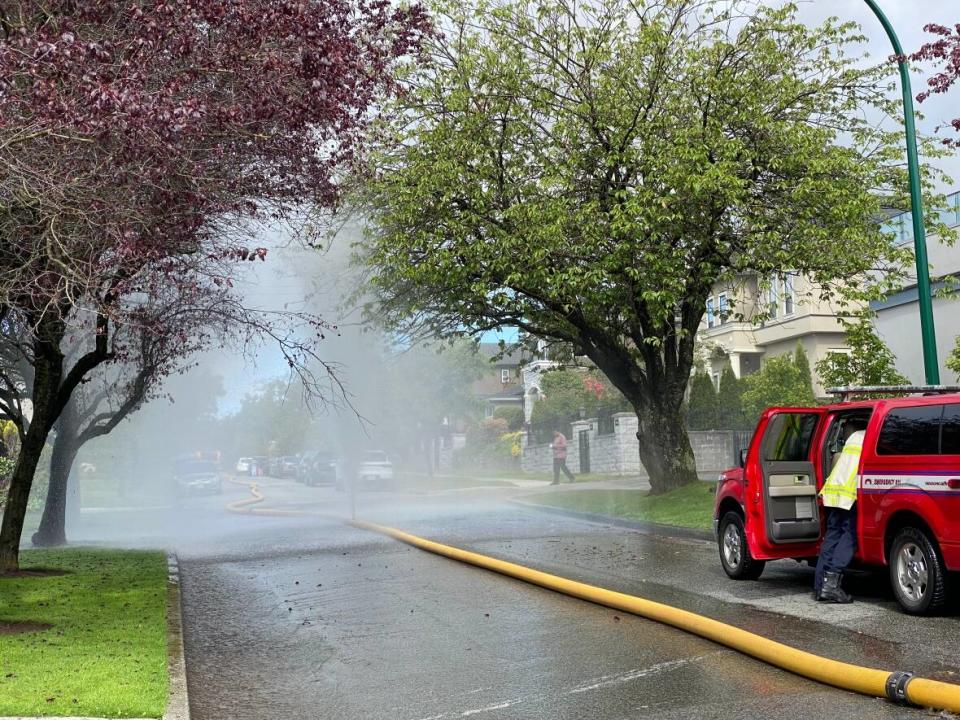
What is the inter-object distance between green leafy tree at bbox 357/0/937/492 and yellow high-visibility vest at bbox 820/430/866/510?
865 centimetres

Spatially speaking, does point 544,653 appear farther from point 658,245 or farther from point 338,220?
point 338,220

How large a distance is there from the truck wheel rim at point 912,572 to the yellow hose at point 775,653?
1780mm

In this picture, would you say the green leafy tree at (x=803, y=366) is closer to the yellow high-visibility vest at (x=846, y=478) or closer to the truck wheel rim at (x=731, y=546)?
the truck wheel rim at (x=731, y=546)

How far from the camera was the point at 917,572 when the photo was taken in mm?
8391

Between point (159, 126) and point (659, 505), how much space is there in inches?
608

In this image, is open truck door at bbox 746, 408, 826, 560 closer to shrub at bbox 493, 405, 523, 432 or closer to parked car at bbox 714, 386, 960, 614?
parked car at bbox 714, 386, 960, 614

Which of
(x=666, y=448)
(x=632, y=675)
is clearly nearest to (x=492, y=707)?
(x=632, y=675)

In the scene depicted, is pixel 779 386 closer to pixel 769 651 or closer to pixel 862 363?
pixel 862 363

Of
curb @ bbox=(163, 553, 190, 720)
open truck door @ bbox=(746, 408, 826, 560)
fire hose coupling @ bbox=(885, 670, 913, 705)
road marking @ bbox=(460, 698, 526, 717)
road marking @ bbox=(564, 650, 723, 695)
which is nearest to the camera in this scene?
fire hose coupling @ bbox=(885, 670, 913, 705)

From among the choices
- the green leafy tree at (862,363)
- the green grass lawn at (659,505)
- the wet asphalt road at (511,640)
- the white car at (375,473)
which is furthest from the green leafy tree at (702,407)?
the wet asphalt road at (511,640)

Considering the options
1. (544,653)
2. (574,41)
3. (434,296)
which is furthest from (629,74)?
(544,653)

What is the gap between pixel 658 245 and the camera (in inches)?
719

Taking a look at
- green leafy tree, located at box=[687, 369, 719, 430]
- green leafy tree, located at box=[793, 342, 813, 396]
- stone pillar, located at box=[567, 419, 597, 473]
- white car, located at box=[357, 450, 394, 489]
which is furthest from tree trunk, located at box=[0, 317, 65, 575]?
stone pillar, located at box=[567, 419, 597, 473]

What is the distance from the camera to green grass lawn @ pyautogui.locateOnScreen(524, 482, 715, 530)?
18753 millimetres
